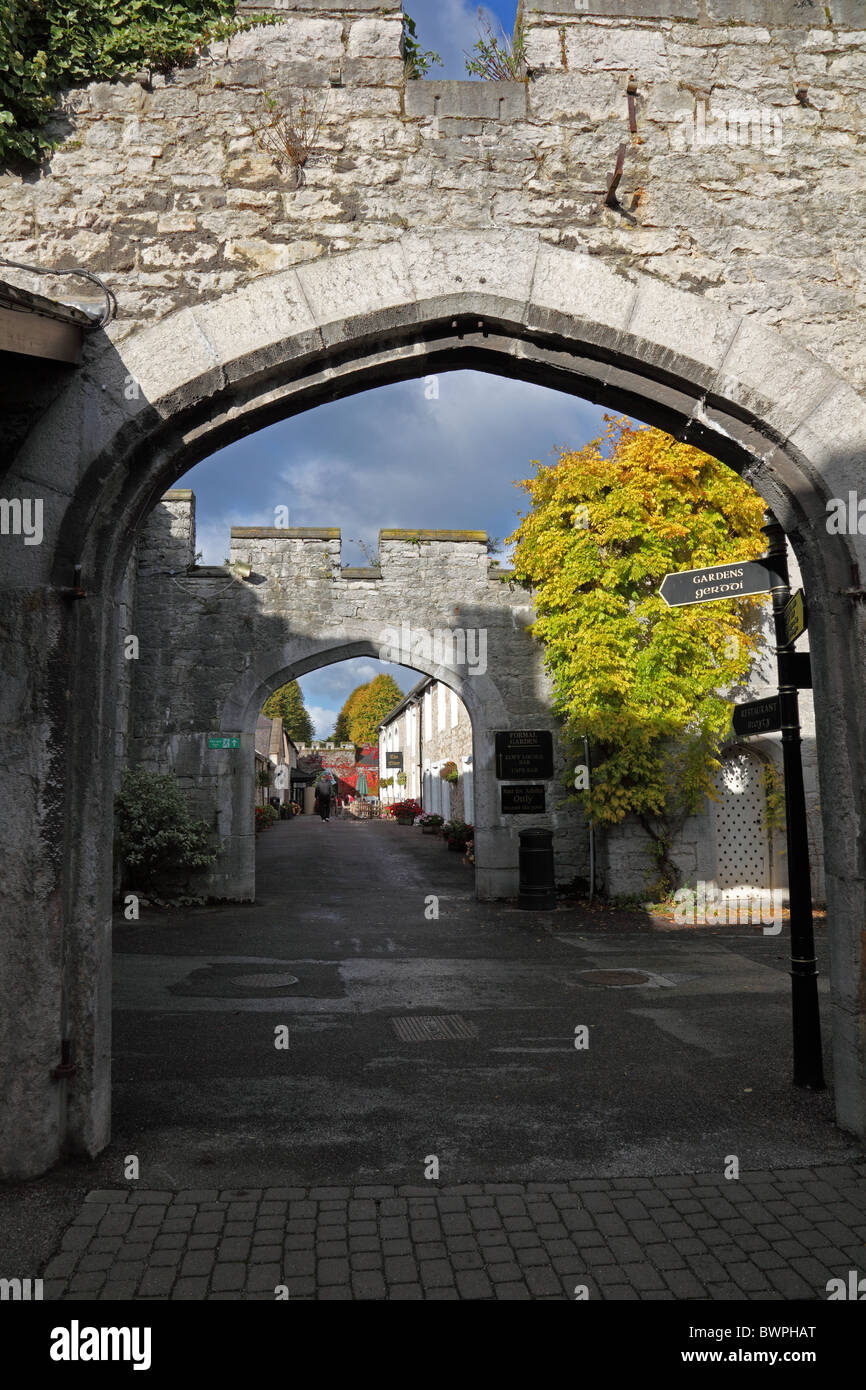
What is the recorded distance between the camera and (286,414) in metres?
4.51

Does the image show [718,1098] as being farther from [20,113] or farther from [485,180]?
[20,113]

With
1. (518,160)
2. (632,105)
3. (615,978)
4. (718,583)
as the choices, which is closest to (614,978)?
(615,978)

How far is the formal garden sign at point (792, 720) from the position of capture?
4734mm

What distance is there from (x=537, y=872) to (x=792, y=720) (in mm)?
7728

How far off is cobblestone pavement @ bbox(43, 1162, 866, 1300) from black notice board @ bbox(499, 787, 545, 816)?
9113 mm

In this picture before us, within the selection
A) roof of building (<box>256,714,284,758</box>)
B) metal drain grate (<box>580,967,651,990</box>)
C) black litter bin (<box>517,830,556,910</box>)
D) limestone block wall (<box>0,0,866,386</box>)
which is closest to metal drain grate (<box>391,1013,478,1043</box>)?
metal drain grate (<box>580,967,651,990</box>)

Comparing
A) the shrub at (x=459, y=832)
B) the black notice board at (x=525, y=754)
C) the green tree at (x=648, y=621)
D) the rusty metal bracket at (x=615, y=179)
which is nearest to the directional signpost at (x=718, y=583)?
the rusty metal bracket at (x=615, y=179)

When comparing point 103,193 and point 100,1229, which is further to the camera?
point 103,193

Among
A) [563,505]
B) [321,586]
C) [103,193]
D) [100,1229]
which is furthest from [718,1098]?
[321,586]

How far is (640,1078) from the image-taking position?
4.96m

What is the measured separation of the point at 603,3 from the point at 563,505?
25.6ft

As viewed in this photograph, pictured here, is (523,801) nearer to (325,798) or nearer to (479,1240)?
(479,1240)

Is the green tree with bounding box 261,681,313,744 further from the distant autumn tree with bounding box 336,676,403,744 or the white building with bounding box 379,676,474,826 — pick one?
the white building with bounding box 379,676,474,826

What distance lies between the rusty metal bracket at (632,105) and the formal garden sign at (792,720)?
2.03m
